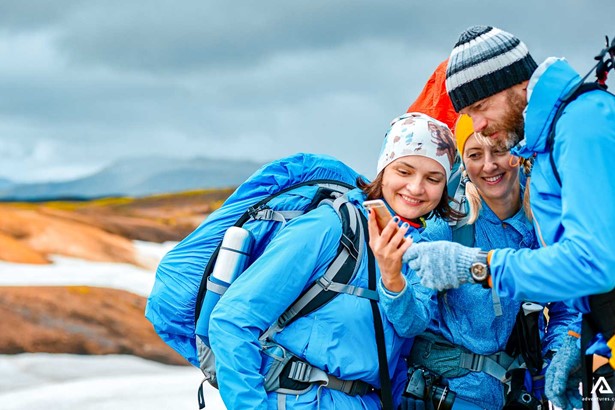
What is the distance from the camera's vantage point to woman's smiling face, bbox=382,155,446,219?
3.41 metres

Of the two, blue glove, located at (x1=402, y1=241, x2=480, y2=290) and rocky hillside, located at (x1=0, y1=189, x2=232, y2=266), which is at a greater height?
blue glove, located at (x1=402, y1=241, x2=480, y2=290)

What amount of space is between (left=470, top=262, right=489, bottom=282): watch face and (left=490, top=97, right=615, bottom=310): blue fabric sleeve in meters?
0.10

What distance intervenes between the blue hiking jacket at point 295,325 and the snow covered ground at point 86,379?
293 inches

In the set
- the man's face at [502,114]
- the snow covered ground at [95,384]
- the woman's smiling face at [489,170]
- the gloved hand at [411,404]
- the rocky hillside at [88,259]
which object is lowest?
the snow covered ground at [95,384]

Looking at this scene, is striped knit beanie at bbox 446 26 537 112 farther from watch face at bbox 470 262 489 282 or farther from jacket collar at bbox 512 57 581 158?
watch face at bbox 470 262 489 282

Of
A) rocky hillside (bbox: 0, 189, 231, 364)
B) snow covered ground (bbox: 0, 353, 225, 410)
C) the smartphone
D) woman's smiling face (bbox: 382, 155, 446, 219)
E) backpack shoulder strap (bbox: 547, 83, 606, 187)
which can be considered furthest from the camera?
rocky hillside (bbox: 0, 189, 231, 364)

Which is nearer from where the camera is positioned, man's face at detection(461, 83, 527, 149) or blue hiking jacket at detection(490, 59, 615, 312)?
blue hiking jacket at detection(490, 59, 615, 312)

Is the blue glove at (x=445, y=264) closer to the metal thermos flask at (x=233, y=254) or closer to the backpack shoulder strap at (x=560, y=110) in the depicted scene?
the backpack shoulder strap at (x=560, y=110)

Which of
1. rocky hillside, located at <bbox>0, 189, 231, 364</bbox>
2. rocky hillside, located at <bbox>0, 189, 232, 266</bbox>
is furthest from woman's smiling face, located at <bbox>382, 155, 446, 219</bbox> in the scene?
rocky hillside, located at <bbox>0, 189, 232, 266</bbox>

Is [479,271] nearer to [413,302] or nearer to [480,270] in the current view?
[480,270]

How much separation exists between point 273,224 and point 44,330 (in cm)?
1005

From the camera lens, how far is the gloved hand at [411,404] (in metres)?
3.55

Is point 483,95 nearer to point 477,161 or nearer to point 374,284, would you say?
point 477,161

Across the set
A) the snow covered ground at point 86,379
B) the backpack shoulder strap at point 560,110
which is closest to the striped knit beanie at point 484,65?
the backpack shoulder strap at point 560,110
